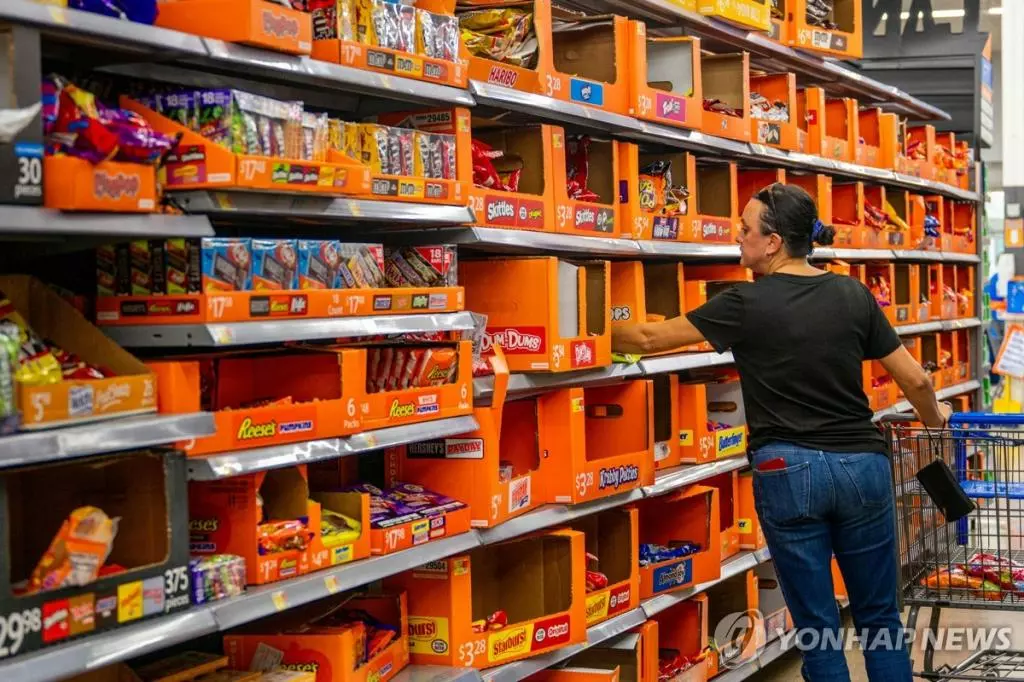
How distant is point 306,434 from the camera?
2920 mm

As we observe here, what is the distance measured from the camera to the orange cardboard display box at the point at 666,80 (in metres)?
4.36

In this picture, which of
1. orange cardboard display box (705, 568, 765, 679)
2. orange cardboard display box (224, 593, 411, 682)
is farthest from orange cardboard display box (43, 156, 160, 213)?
orange cardboard display box (705, 568, 765, 679)

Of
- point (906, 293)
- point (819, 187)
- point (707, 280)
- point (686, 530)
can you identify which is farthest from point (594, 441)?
point (906, 293)

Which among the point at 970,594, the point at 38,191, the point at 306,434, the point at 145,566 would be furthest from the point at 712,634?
the point at 38,191

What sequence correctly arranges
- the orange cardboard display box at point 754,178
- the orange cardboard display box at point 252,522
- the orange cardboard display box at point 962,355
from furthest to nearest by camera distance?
the orange cardboard display box at point 962,355 → the orange cardboard display box at point 754,178 → the orange cardboard display box at point 252,522

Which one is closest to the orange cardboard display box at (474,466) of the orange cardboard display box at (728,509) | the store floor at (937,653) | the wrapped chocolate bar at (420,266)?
the wrapped chocolate bar at (420,266)

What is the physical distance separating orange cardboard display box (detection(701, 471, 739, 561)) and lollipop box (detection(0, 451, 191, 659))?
9.39ft

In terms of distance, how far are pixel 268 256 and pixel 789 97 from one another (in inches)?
134

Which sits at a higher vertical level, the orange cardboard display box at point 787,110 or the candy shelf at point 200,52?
the orange cardboard display box at point 787,110

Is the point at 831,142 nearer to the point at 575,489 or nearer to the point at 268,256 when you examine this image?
the point at 575,489

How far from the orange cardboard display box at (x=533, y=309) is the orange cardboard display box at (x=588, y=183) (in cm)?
16

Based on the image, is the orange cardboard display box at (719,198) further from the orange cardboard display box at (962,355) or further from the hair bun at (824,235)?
the orange cardboard display box at (962,355)

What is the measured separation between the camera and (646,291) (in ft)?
16.5

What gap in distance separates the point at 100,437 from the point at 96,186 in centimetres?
44
